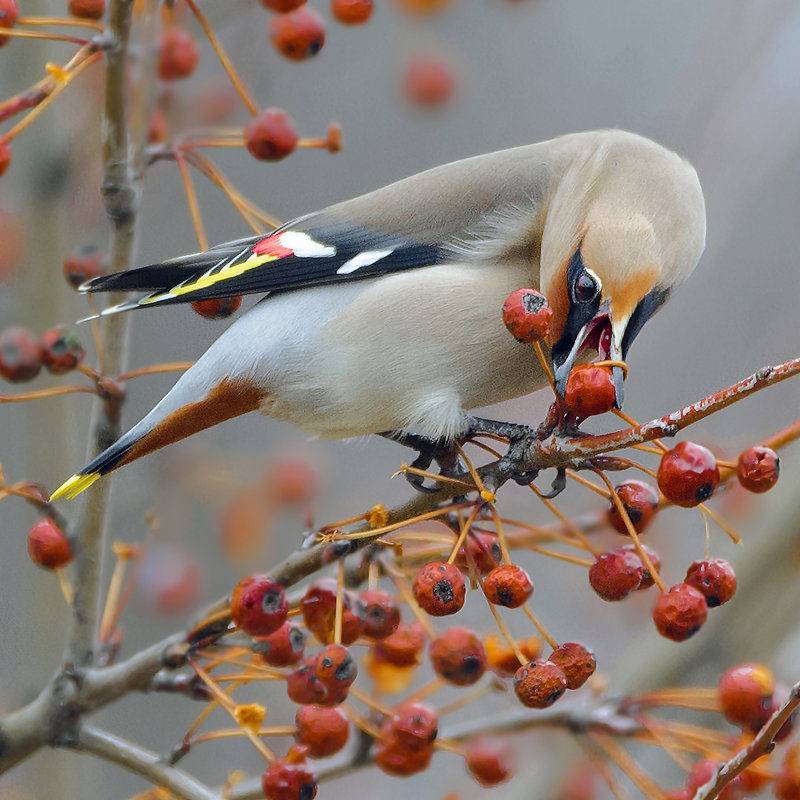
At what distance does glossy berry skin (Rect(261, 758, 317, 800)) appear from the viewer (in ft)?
6.07

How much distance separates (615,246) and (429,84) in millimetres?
1495

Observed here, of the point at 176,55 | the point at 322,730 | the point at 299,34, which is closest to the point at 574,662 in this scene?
the point at 322,730

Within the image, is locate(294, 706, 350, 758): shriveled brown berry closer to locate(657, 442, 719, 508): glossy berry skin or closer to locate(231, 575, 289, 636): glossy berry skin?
locate(231, 575, 289, 636): glossy berry skin

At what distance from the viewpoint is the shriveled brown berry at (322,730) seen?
189 centimetres

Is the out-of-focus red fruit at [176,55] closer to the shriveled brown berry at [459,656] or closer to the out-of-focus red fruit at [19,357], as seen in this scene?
the out-of-focus red fruit at [19,357]

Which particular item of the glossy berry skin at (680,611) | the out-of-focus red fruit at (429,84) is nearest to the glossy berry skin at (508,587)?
the glossy berry skin at (680,611)

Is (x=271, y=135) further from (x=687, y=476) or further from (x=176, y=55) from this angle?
(x=687, y=476)

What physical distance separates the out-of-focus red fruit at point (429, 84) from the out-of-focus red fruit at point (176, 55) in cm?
108

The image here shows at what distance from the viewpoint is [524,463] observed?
185cm

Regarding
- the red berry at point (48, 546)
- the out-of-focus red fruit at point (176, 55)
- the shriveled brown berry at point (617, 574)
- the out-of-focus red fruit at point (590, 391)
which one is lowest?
the shriveled brown berry at point (617, 574)

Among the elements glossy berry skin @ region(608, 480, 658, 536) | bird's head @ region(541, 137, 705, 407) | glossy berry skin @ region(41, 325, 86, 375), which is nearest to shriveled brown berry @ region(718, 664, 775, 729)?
glossy berry skin @ region(608, 480, 658, 536)

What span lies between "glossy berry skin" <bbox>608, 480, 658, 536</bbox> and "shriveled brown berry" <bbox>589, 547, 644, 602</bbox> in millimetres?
61

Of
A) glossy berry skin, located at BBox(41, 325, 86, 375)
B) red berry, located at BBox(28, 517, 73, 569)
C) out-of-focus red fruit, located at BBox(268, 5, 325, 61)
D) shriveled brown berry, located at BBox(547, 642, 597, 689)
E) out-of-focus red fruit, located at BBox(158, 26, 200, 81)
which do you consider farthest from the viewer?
out-of-focus red fruit, located at BBox(158, 26, 200, 81)

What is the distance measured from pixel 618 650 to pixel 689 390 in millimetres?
1133
